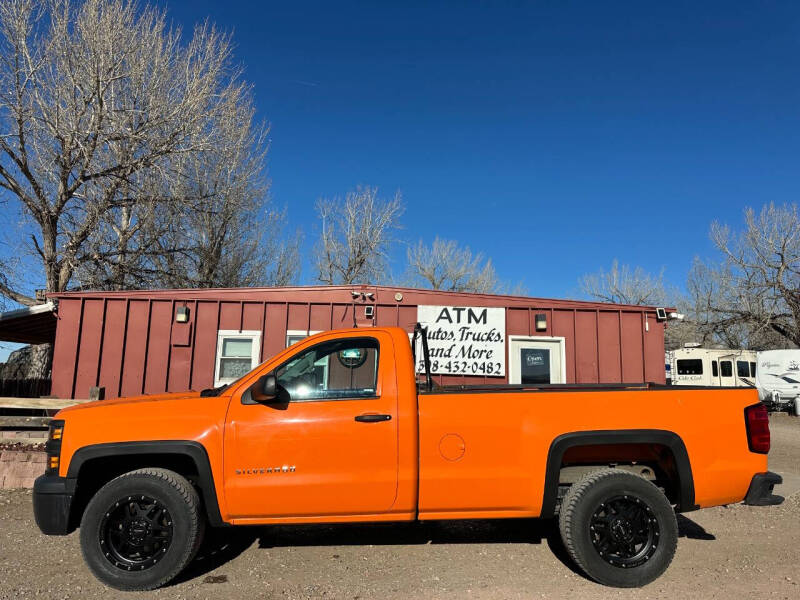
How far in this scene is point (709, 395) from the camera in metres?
3.77

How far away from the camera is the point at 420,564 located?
400cm

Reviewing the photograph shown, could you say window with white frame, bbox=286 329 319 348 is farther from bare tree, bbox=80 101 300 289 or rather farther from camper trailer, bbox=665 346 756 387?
camper trailer, bbox=665 346 756 387

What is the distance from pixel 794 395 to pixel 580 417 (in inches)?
759

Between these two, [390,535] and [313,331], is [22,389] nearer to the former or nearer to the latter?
→ [313,331]

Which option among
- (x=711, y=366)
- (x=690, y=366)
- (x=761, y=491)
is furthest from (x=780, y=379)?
(x=761, y=491)

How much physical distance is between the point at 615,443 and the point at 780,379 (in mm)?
19066

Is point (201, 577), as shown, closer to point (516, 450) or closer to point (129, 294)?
point (516, 450)

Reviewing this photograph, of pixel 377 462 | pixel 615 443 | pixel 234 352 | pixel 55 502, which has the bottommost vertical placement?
pixel 55 502

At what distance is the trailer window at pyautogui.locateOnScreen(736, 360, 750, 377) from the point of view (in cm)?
2130

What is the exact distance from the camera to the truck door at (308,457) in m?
3.50

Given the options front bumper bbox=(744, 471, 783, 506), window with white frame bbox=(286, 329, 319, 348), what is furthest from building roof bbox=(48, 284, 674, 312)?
front bumper bbox=(744, 471, 783, 506)

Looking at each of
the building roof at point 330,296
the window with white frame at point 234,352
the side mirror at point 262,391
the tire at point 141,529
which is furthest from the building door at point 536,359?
the tire at point 141,529

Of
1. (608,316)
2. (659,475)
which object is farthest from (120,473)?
(608,316)

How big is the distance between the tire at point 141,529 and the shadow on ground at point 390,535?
1.88 feet
